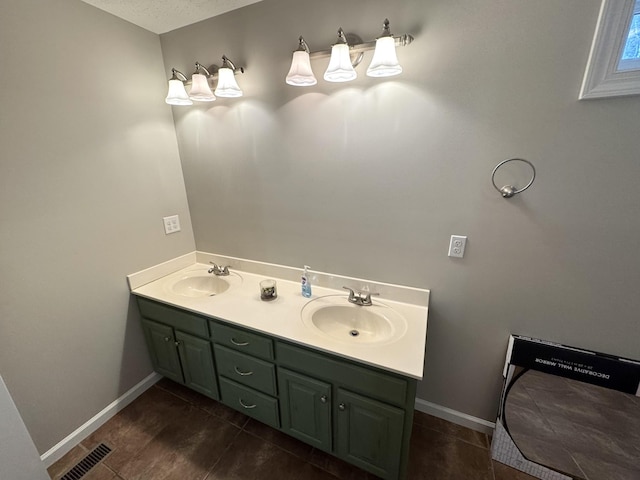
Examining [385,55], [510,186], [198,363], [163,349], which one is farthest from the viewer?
[163,349]

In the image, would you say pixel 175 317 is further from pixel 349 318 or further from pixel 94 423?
pixel 349 318

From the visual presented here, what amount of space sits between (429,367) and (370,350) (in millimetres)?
711

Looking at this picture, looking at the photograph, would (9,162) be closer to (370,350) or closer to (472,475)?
(370,350)

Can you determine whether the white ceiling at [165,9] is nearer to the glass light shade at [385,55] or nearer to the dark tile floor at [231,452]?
the glass light shade at [385,55]

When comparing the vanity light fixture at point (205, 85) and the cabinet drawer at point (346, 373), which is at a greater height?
the vanity light fixture at point (205, 85)

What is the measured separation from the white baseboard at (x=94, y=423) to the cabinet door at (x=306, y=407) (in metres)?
1.19

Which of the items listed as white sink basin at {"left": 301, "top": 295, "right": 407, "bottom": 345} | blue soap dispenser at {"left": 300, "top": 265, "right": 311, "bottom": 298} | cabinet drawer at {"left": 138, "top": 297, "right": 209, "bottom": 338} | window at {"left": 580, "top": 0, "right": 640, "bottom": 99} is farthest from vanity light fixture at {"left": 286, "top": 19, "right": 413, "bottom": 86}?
cabinet drawer at {"left": 138, "top": 297, "right": 209, "bottom": 338}

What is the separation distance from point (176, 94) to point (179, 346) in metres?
1.58

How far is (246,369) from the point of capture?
1422 millimetres

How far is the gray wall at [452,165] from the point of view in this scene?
102 centimetres

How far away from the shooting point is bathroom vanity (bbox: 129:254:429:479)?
1108 mm

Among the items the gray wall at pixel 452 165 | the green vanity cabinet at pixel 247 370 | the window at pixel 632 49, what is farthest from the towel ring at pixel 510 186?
the green vanity cabinet at pixel 247 370

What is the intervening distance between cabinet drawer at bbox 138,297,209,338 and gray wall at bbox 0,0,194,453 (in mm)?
140

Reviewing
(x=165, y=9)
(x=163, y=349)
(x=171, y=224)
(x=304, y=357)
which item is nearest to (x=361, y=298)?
(x=304, y=357)
